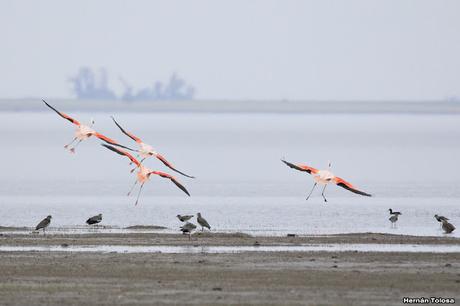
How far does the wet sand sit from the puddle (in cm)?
69

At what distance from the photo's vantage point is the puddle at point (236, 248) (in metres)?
24.2

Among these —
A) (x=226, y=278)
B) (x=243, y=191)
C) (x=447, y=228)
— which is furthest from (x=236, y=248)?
(x=243, y=191)

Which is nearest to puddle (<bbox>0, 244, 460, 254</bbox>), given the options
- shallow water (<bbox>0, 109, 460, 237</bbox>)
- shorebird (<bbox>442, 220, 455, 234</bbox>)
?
shorebird (<bbox>442, 220, 455, 234</bbox>)

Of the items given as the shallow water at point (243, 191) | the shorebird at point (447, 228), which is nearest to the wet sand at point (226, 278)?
the shorebird at point (447, 228)

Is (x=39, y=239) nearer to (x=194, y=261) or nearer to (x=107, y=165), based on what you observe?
(x=194, y=261)

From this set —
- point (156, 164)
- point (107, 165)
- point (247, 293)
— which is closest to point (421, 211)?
point (247, 293)

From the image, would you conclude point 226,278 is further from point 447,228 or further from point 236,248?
point 447,228

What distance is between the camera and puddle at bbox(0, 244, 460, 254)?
2420 centimetres

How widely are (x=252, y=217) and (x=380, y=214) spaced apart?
3934mm

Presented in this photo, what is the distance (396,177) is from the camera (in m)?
60.3

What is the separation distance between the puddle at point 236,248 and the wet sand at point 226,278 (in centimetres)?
69

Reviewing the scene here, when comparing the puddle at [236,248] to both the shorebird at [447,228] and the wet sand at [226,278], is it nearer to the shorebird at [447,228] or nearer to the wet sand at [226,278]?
the wet sand at [226,278]

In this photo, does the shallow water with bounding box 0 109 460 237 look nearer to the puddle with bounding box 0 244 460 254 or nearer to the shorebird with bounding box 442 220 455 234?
the shorebird with bounding box 442 220 455 234

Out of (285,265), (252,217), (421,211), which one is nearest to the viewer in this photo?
(285,265)
